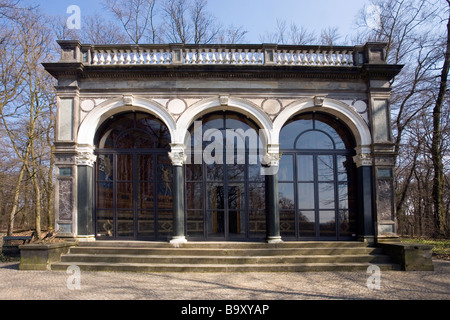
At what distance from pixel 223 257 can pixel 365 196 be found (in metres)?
4.80

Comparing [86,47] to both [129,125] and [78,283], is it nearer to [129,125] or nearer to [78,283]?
[129,125]

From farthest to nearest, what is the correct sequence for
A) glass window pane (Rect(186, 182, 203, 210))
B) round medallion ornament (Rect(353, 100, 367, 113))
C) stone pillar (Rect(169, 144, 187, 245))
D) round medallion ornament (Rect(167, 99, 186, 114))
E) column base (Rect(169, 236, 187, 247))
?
glass window pane (Rect(186, 182, 203, 210)), round medallion ornament (Rect(353, 100, 367, 113)), round medallion ornament (Rect(167, 99, 186, 114)), stone pillar (Rect(169, 144, 187, 245)), column base (Rect(169, 236, 187, 247))

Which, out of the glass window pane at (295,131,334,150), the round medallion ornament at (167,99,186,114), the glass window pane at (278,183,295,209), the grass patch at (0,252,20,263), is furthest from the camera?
the glass window pane at (295,131,334,150)

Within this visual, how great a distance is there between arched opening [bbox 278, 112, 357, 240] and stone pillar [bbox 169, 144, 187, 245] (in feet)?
10.5

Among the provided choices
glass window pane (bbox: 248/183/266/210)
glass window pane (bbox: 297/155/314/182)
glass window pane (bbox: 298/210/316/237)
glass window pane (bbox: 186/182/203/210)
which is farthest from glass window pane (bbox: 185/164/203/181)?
glass window pane (bbox: 298/210/316/237)

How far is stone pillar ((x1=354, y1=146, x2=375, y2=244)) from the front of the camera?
10.7 m

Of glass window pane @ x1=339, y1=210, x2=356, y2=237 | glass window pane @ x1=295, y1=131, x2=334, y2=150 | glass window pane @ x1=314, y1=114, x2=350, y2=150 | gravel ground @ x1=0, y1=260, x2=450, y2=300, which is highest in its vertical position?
glass window pane @ x1=314, y1=114, x2=350, y2=150

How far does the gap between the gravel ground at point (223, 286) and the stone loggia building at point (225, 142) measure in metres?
2.13

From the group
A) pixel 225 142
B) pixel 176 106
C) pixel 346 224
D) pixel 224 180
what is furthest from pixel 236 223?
pixel 176 106

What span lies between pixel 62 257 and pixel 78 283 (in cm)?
232

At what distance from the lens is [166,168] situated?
11.6 m

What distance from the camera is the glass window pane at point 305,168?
37.6 ft

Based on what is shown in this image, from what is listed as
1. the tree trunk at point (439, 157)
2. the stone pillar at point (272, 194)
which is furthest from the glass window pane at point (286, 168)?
the tree trunk at point (439, 157)

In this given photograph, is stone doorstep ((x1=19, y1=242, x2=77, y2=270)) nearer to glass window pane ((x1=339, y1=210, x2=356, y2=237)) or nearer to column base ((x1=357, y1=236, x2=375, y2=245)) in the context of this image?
glass window pane ((x1=339, y1=210, x2=356, y2=237))
